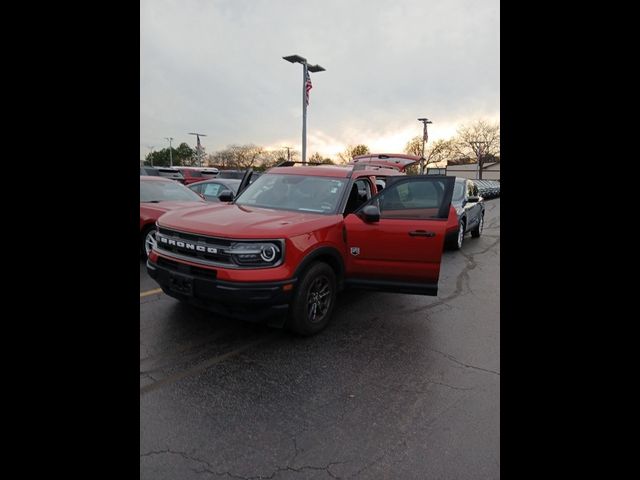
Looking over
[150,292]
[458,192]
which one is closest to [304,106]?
[458,192]

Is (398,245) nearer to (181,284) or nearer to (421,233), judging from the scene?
(421,233)

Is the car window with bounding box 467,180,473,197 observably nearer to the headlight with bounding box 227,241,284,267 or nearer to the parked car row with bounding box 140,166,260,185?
the headlight with bounding box 227,241,284,267

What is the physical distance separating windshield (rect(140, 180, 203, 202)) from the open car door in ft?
14.9

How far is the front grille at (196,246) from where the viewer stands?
346cm

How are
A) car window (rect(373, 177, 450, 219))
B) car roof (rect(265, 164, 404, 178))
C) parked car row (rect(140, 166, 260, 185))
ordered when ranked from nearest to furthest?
car window (rect(373, 177, 450, 219)) → car roof (rect(265, 164, 404, 178)) → parked car row (rect(140, 166, 260, 185))

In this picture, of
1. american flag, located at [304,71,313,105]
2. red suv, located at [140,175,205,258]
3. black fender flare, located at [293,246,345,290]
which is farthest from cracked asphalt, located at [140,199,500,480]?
american flag, located at [304,71,313,105]

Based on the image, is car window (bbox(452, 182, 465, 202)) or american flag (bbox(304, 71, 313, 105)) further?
american flag (bbox(304, 71, 313, 105))

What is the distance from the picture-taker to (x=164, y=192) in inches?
296

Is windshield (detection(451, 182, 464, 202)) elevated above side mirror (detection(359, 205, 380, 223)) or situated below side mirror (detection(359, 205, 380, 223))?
above

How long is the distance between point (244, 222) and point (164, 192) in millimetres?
4526

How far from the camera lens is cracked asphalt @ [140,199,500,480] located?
2191mm
